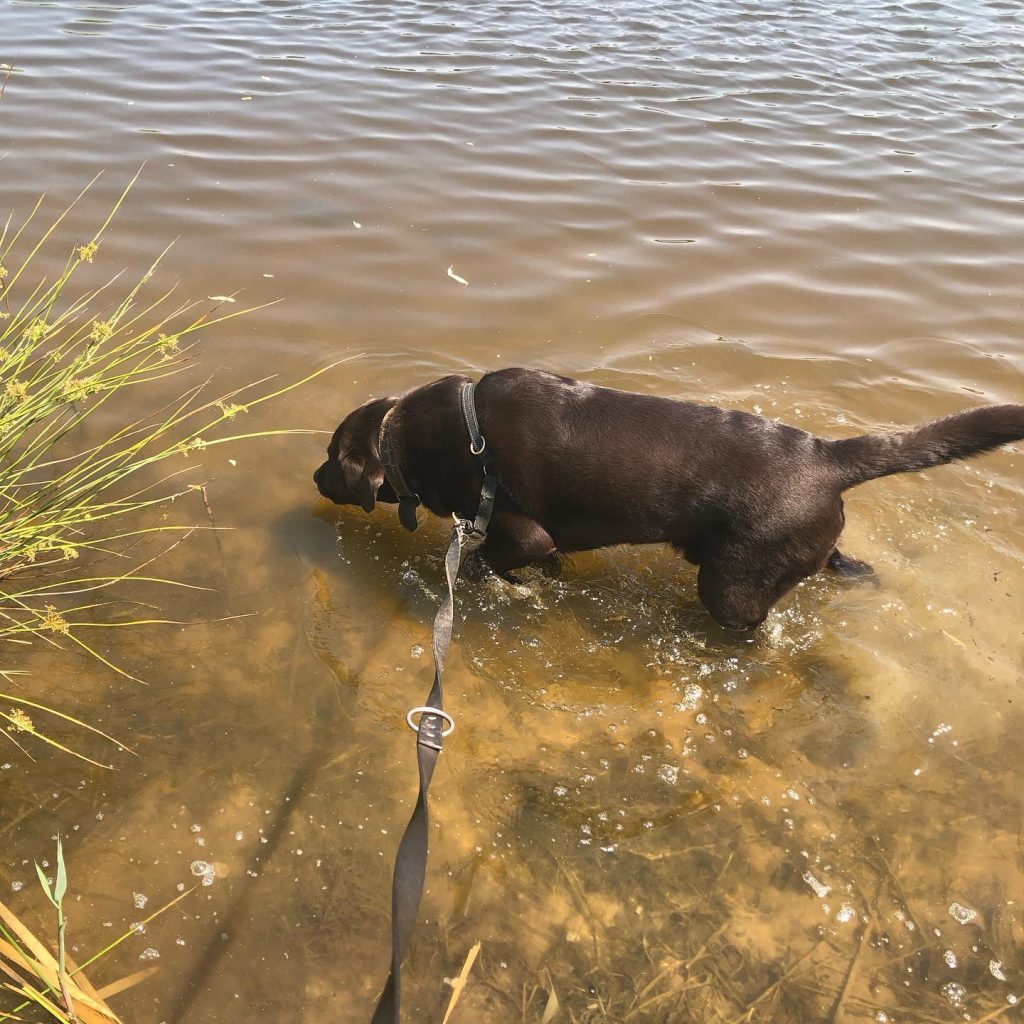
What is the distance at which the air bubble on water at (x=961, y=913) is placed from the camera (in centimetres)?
269

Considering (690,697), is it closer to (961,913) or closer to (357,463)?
(961,913)

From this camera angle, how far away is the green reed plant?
294 centimetres

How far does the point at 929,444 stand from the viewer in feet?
10.3

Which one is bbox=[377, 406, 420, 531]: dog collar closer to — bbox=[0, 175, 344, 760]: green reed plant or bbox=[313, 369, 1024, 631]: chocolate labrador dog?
bbox=[313, 369, 1024, 631]: chocolate labrador dog

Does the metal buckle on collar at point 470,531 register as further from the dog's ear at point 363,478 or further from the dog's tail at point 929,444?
the dog's tail at point 929,444

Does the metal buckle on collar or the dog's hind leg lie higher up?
the metal buckle on collar

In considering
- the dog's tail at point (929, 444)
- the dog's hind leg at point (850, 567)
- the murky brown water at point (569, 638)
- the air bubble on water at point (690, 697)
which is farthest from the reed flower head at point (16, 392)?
the dog's hind leg at point (850, 567)

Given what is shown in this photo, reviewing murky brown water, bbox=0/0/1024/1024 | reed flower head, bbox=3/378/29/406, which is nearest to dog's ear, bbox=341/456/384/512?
murky brown water, bbox=0/0/1024/1024

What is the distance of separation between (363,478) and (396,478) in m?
0.15

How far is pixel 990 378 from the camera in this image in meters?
5.19

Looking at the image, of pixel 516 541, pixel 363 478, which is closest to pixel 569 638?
pixel 516 541

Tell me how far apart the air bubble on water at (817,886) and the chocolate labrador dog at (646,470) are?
3.49ft

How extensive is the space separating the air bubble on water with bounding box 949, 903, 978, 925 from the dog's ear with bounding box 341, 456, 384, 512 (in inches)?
106

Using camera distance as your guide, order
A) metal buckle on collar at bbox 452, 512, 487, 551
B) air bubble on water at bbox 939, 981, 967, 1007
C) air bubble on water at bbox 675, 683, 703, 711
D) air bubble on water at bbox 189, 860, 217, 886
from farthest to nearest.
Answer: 1. metal buckle on collar at bbox 452, 512, 487, 551
2. air bubble on water at bbox 675, 683, 703, 711
3. air bubble on water at bbox 189, 860, 217, 886
4. air bubble on water at bbox 939, 981, 967, 1007
